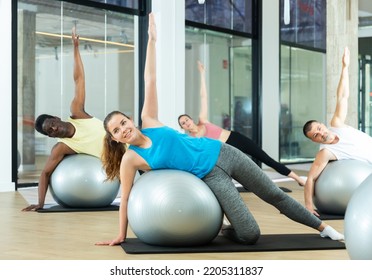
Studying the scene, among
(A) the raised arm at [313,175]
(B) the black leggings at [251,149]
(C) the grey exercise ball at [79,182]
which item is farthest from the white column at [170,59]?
(A) the raised arm at [313,175]

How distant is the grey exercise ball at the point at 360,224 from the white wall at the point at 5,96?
5561mm

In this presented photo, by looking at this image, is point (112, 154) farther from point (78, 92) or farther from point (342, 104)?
point (342, 104)

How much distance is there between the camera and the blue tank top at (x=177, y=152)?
390 cm

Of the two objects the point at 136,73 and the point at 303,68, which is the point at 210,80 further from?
the point at 303,68

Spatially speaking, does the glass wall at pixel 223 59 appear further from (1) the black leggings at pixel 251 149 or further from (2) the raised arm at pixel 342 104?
(2) the raised arm at pixel 342 104

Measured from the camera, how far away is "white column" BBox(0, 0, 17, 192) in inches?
301

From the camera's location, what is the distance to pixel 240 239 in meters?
3.99

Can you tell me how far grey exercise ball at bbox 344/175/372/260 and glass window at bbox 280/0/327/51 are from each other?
9.54m

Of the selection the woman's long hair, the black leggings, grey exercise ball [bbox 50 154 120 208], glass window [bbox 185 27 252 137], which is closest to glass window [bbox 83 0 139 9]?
glass window [bbox 185 27 252 137]

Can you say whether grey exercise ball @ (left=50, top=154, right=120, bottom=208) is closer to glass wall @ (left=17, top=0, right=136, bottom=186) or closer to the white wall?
the white wall

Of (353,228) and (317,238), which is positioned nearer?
(353,228)
